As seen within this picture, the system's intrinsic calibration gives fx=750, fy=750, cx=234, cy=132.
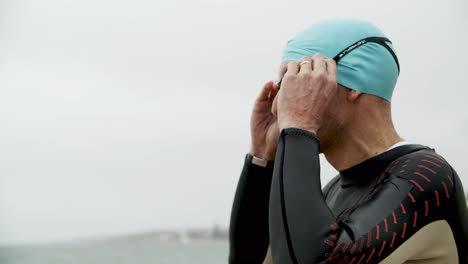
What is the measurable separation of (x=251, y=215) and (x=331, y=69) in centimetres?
114

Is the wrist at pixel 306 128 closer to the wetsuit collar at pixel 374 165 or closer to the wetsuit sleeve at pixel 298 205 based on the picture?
the wetsuit sleeve at pixel 298 205

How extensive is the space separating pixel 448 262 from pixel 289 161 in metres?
0.78

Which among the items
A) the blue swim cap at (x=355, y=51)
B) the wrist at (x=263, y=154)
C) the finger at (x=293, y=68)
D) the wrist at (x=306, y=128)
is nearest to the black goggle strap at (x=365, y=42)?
the blue swim cap at (x=355, y=51)

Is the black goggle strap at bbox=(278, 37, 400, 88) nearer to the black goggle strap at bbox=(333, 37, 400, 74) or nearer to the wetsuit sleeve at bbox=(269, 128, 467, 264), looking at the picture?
the black goggle strap at bbox=(333, 37, 400, 74)

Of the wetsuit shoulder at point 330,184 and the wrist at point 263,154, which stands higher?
the wrist at point 263,154

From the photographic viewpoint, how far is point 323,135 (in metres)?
3.52

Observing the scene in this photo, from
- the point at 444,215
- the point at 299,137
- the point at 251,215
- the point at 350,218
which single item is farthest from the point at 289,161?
the point at 251,215

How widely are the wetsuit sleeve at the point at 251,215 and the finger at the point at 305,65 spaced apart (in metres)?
0.89

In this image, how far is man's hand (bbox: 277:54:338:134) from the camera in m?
3.30

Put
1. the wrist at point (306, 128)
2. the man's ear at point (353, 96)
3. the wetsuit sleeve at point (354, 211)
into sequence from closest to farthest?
1. the wetsuit sleeve at point (354, 211)
2. the wrist at point (306, 128)
3. the man's ear at point (353, 96)

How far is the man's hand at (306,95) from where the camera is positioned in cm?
330

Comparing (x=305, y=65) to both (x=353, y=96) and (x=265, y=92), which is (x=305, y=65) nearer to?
(x=353, y=96)

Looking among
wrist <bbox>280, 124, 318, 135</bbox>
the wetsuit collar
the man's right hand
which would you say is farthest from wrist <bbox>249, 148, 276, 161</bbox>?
wrist <bbox>280, 124, 318, 135</bbox>

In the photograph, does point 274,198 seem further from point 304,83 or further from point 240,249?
point 240,249
